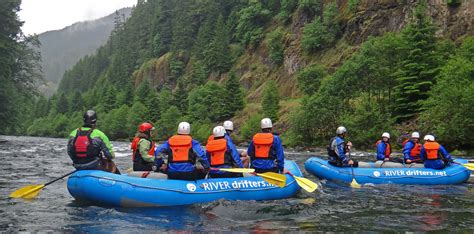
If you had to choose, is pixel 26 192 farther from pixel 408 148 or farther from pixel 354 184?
pixel 408 148

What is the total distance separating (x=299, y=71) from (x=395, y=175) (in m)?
47.4

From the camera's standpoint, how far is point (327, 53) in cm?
6038

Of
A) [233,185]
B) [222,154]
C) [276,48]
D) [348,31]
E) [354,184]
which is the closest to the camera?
[233,185]

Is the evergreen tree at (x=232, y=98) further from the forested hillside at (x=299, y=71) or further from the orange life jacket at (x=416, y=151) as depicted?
the orange life jacket at (x=416, y=151)

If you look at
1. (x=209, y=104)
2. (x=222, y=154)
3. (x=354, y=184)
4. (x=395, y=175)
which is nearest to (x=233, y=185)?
(x=222, y=154)

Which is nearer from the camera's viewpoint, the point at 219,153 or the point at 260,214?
the point at 260,214

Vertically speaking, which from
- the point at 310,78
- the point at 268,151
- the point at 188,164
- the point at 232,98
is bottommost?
the point at 188,164

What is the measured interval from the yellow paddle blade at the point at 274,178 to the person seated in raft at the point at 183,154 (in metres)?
1.53

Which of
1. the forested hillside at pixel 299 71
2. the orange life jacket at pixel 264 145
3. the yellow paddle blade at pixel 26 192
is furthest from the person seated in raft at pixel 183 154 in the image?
the forested hillside at pixel 299 71

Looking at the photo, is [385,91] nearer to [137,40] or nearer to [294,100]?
[294,100]

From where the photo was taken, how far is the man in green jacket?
912 centimetres

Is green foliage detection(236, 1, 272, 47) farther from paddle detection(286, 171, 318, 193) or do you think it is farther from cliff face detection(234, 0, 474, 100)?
paddle detection(286, 171, 318, 193)

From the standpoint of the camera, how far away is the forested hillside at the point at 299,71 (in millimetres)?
35719

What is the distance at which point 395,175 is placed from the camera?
45.6ft
